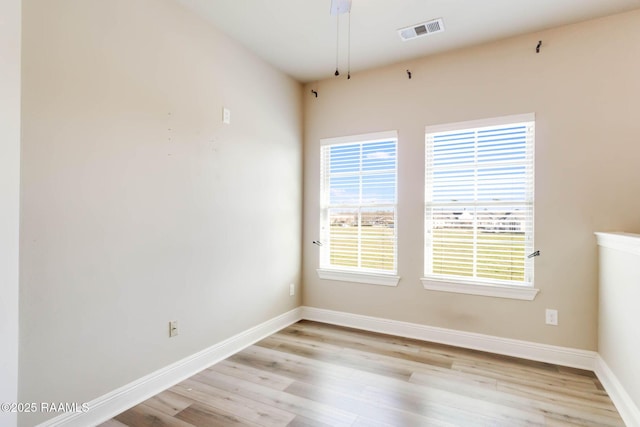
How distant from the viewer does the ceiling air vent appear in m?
2.72

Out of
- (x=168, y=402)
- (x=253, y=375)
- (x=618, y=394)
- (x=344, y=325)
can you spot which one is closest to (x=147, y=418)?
(x=168, y=402)

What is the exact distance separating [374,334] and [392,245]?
3.04 feet

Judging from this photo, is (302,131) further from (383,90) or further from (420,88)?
(420,88)

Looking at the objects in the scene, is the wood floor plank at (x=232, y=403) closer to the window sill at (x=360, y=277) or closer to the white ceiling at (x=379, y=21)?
the window sill at (x=360, y=277)

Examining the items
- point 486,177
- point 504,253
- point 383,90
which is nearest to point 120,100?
point 383,90

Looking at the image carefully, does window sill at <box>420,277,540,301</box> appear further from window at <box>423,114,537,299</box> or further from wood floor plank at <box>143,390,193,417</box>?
wood floor plank at <box>143,390,193,417</box>

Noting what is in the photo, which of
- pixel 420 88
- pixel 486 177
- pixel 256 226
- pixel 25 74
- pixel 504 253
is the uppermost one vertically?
pixel 420 88

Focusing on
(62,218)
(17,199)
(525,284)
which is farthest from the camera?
(525,284)

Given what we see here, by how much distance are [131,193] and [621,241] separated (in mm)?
3150

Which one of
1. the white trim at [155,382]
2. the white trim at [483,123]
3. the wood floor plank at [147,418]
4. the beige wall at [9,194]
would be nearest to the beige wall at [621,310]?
the white trim at [483,123]

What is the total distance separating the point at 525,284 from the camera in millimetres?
2910

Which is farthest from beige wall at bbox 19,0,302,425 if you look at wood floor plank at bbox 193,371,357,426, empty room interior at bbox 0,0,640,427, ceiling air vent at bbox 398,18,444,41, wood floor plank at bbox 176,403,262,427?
ceiling air vent at bbox 398,18,444,41

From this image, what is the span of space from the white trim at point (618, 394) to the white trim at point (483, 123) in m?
1.98

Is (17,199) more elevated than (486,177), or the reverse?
(486,177)
